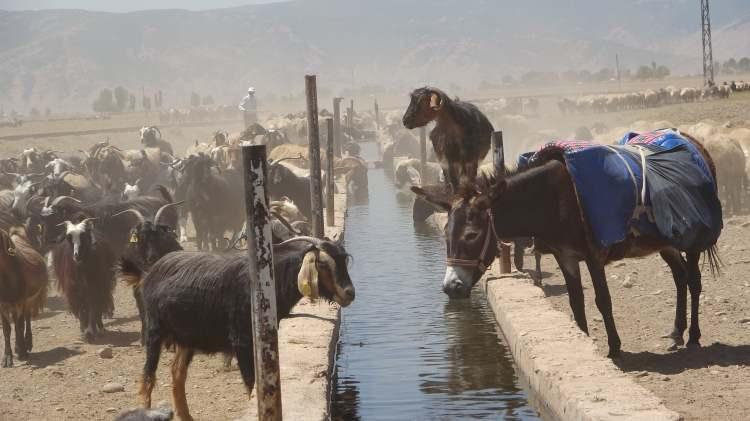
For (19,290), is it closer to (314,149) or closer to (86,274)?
(86,274)

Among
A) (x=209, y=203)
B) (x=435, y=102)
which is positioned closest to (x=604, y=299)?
(x=435, y=102)

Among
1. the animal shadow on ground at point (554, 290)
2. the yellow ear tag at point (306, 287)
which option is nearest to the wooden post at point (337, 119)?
the animal shadow on ground at point (554, 290)

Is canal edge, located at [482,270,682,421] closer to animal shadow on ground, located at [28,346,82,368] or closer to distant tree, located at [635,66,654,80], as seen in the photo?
animal shadow on ground, located at [28,346,82,368]

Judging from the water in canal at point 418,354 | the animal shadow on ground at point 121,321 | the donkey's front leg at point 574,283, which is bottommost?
the animal shadow on ground at point 121,321

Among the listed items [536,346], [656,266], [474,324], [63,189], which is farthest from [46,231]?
[536,346]

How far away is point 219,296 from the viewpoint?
29.2 ft

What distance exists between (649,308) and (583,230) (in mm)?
3056

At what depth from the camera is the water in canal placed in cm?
973

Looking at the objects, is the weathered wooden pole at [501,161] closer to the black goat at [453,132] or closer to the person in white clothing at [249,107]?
the black goat at [453,132]

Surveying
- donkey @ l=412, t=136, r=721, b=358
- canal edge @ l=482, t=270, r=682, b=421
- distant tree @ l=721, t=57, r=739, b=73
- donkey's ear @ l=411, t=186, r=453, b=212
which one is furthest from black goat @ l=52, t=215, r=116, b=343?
distant tree @ l=721, t=57, r=739, b=73

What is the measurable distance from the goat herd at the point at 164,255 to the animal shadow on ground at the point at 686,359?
106 inches

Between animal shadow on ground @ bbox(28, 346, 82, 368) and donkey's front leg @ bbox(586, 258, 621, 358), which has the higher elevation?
donkey's front leg @ bbox(586, 258, 621, 358)

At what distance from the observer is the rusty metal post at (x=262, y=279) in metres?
7.13

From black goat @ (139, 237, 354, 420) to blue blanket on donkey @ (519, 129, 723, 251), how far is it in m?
2.27
